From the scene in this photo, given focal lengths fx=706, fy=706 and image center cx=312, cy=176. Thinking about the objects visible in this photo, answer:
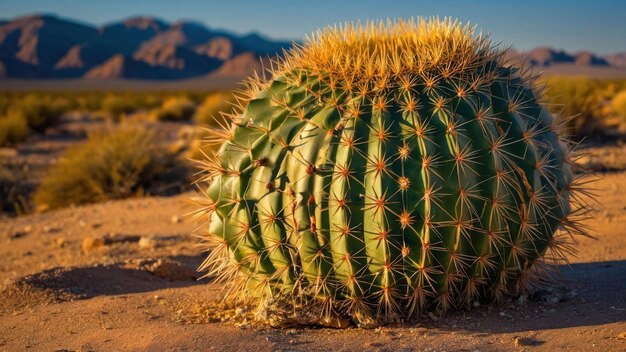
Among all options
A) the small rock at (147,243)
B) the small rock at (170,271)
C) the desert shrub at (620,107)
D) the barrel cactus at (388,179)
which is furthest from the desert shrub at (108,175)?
the desert shrub at (620,107)

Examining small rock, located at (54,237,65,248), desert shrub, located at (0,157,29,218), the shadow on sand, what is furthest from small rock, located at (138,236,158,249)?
desert shrub, located at (0,157,29,218)

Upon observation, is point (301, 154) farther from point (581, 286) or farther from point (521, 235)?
point (581, 286)

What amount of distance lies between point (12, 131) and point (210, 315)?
18360 millimetres

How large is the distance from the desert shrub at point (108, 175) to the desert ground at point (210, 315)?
4669mm

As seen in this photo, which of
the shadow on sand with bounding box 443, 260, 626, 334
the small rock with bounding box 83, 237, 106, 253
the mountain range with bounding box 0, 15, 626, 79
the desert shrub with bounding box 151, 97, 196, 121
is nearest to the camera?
the shadow on sand with bounding box 443, 260, 626, 334

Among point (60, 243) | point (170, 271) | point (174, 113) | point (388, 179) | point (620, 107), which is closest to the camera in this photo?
point (388, 179)

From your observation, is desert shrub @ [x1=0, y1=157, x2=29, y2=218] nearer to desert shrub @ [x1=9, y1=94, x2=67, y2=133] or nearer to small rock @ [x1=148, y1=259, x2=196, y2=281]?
small rock @ [x1=148, y1=259, x2=196, y2=281]

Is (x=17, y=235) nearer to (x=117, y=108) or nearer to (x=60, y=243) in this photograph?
(x=60, y=243)

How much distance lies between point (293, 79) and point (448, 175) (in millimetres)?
1141

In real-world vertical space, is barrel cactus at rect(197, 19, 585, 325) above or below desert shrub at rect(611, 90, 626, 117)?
above

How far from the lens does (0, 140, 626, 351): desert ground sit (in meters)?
3.81

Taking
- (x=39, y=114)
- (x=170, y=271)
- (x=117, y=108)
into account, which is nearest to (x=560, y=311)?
(x=170, y=271)

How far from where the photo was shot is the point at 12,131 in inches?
822

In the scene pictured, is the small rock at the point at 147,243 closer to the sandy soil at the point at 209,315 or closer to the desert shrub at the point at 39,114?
→ the sandy soil at the point at 209,315
